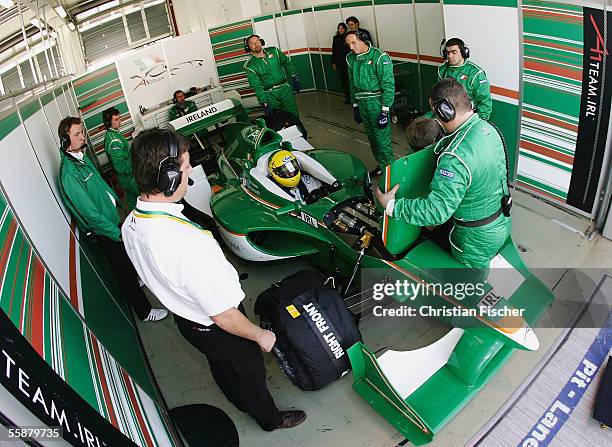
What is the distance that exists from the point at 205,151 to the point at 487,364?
470cm

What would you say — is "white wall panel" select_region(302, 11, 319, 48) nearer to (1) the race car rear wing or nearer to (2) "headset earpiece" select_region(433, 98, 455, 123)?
(2) "headset earpiece" select_region(433, 98, 455, 123)

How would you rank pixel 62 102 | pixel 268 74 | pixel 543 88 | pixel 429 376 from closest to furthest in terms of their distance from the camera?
pixel 429 376 → pixel 543 88 → pixel 62 102 → pixel 268 74

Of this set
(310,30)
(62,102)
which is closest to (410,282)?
(62,102)

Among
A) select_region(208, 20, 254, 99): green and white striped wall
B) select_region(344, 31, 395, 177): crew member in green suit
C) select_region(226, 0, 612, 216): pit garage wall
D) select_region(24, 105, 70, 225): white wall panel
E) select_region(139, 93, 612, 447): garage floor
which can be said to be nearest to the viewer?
select_region(139, 93, 612, 447): garage floor

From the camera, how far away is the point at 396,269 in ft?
10.1

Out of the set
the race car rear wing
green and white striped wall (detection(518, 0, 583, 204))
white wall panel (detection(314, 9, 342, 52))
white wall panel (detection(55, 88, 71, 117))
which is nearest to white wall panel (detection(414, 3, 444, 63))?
green and white striped wall (detection(518, 0, 583, 204))

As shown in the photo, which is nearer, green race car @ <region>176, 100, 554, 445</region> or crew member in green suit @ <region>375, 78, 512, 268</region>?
crew member in green suit @ <region>375, 78, 512, 268</region>

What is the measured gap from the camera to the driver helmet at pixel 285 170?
3.96 m

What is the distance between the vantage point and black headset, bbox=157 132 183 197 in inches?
70.4

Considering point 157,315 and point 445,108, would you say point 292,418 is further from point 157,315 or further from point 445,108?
point 445,108

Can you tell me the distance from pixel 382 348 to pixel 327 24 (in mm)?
7188

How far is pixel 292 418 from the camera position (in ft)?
9.34

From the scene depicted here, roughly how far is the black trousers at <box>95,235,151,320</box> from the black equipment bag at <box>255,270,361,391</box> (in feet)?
4.79

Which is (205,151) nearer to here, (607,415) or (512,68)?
(512,68)
